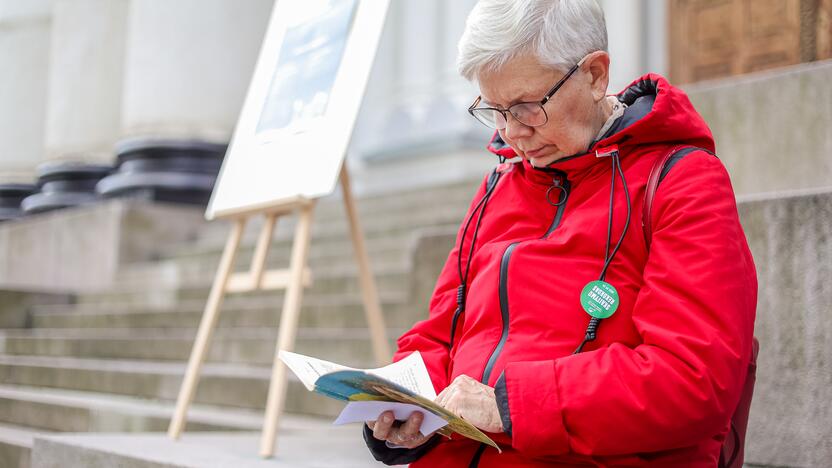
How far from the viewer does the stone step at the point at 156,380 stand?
181 inches

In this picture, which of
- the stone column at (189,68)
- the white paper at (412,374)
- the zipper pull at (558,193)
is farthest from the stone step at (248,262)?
the zipper pull at (558,193)

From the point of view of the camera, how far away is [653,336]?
1.66 meters

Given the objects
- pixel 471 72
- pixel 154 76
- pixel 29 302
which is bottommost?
pixel 29 302

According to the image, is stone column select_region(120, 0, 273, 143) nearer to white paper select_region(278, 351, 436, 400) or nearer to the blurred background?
the blurred background

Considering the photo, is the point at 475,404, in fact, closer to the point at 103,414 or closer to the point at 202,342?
the point at 202,342

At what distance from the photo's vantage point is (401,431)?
1.89 metres

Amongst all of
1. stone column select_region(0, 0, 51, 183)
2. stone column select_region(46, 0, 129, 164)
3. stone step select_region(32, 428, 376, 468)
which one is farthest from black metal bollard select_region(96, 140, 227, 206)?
stone step select_region(32, 428, 376, 468)

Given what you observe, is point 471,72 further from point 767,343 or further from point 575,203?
point 767,343

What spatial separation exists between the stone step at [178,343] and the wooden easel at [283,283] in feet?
2.55

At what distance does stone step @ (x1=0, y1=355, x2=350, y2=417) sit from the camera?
15.0 feet

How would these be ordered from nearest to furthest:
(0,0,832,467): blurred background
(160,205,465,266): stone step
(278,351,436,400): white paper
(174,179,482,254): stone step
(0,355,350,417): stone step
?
1. (278,351,436,400): white paper
2. (0,0,832,467): blurred background
3. (0,355,350,417): stone step
4. (160,205,465,266): stone step
5. (174,179,482,254): stone step

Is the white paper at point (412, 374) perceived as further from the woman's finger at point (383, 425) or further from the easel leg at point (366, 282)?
the easel leg at point (366, 282)

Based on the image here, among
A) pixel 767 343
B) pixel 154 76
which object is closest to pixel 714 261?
pixel 767 343

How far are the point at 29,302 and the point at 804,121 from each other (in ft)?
21.1
